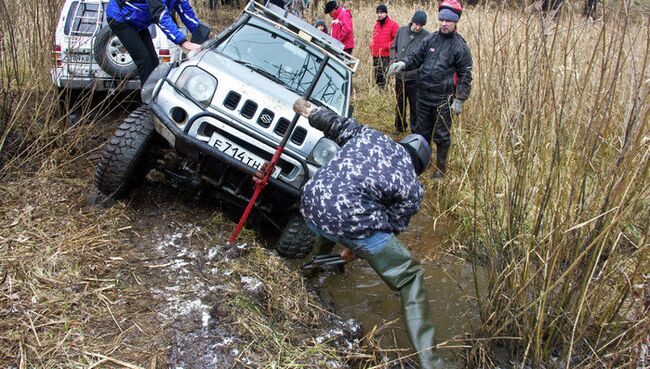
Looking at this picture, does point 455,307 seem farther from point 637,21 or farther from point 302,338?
point 637,21

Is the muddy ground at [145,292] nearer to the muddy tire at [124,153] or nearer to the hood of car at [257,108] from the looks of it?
the muddy tire at [124,153]

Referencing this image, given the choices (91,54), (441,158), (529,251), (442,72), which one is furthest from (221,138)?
(441,158)

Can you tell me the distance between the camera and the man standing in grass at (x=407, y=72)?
22.4 feet

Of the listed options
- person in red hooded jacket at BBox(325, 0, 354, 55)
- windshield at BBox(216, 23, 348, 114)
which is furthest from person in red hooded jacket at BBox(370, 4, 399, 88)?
windshield at BBox(216, 23, 348, 114)

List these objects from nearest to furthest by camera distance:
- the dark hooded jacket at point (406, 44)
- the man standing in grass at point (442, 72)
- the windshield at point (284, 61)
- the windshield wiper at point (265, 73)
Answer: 1. the windshield wiper at point (265, 73)
2. the windshield at point (284, 61)
3. the man standing in grass at point (442, 72)
4. the dark hooded jacket at point (406, 44)

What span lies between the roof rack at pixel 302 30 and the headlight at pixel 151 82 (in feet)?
3.10

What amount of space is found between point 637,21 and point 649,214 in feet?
3.13

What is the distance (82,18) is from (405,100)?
4.05 m

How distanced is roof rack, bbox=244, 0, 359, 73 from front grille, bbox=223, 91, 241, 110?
45.5 inches

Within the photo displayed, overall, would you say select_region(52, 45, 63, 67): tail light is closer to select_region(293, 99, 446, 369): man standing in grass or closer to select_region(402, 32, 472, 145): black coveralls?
select_region(293, 99, 446, 369): man standing in grass

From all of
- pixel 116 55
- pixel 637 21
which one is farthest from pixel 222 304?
pixel 116 55

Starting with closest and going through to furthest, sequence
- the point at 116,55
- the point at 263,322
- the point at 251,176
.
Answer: the point at 263,322, the point at 251,176, the point at 116,55

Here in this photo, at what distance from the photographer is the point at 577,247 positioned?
2680mm

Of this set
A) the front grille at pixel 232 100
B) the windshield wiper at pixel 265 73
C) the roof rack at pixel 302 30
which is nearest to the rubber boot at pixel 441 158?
the roof rack at pixel 302 30
